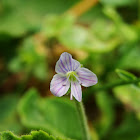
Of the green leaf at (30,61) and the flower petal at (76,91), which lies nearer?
the flower petal at (76,91)

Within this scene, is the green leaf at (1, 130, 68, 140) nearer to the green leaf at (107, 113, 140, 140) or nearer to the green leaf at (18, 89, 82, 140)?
the green leaf at (18, 89, 82, 140)

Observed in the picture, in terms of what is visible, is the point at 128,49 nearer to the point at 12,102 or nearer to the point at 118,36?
the point at 118,36

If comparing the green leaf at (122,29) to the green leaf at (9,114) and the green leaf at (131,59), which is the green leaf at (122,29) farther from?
the green leaf at (9,114)

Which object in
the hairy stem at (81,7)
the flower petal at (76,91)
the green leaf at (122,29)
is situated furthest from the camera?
the hairy stem at (81,7)

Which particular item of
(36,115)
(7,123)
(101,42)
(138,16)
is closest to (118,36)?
(101,42)

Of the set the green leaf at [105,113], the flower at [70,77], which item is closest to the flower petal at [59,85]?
the flower at [70,77]

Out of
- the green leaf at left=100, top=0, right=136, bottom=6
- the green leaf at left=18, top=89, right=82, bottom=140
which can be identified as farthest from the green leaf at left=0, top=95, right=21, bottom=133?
the green leaf at left=100, top=0, right=136, bottom=6

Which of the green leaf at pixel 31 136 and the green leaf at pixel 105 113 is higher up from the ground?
the green leaf at pixel 105 113
